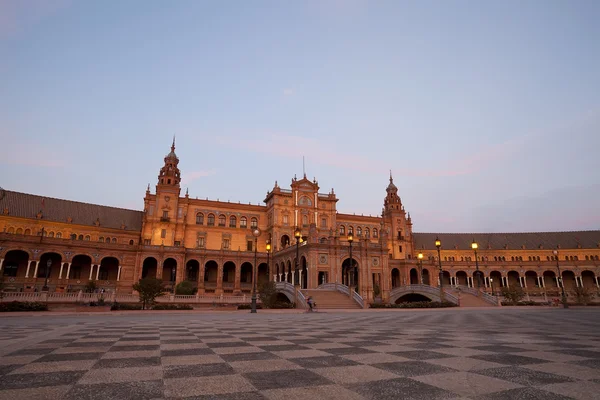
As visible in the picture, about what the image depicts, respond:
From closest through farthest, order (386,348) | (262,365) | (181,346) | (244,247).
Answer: (262,365) < (386,348) < (181,346) < (244,247)

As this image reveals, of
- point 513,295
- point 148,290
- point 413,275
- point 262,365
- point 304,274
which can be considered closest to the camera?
point 262,365

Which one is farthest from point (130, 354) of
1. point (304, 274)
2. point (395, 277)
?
point (395, 277)

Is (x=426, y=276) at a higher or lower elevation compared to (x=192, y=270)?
lower

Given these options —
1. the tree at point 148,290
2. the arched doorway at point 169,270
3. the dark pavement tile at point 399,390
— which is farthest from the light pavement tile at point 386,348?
the arched doorway at point 169,270

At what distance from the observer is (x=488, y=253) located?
272 feet

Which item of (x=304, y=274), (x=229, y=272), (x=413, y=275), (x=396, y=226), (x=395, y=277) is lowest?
(x=304, y=274)

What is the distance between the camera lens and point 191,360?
16.3 feet

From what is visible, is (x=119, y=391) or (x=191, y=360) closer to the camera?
(x=119, y=391)

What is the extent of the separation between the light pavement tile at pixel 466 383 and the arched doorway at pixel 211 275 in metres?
59.4

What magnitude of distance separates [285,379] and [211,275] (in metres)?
61.8

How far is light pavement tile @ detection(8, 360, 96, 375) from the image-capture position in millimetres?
4114

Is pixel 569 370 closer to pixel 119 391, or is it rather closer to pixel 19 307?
pixel 119 391

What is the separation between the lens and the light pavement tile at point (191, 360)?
479cm

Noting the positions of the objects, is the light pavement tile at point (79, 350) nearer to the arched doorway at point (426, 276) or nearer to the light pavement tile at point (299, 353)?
the light pavement tile at point (299, 353)
